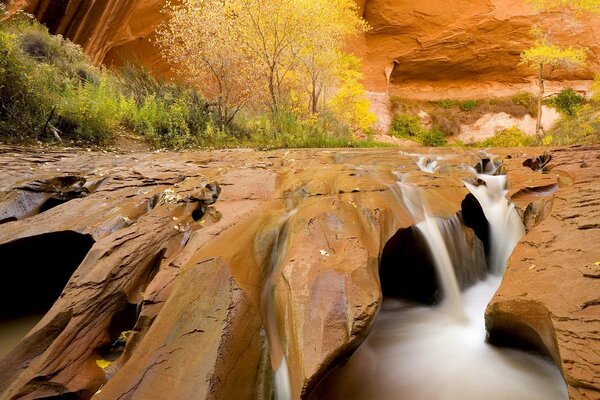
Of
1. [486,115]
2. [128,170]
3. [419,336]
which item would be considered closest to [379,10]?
[486,115]

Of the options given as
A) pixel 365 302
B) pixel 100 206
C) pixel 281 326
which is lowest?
pixel 100 206

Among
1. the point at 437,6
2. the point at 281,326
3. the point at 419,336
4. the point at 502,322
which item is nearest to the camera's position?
the point at 281,326

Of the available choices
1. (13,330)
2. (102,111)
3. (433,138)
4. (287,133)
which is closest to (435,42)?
(433,138)

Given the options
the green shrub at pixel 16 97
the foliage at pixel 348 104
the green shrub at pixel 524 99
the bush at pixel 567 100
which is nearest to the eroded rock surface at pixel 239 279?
the green shrub at pixel 16 97

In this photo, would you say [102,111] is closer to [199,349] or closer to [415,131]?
[199,349]

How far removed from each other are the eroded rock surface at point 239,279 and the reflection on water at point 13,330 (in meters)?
0.46

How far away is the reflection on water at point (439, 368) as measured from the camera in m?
2.29

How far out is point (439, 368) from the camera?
103 inches

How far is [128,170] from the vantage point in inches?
201

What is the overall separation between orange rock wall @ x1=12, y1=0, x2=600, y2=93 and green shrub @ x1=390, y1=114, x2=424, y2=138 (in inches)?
101

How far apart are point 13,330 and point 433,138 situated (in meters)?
21.0

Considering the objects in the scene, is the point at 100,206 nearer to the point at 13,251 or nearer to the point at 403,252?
the point at 13,251

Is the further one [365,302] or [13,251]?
[13,251]

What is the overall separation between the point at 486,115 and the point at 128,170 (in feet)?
70.1
